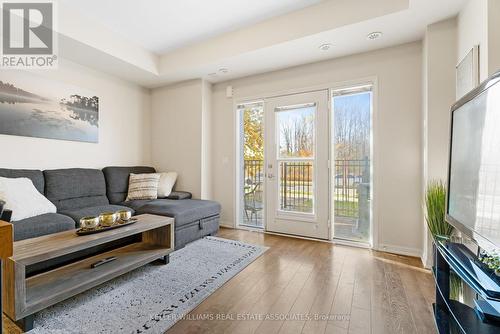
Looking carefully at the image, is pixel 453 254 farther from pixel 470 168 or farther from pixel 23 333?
pixel 23 333

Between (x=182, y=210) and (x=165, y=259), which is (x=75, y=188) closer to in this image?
(x=182, y=210)

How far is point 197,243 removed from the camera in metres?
2.93

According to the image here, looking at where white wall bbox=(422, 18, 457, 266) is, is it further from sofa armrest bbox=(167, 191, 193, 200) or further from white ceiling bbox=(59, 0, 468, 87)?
sofa armrest bbox=(167, 191, 193, 200)

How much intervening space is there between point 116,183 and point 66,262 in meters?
1.50

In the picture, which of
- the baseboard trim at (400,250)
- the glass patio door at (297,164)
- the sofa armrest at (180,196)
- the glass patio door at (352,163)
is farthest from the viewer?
the sofa armrest at (180,196)

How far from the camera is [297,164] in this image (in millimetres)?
3318

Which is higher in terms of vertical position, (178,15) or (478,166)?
(178,15)

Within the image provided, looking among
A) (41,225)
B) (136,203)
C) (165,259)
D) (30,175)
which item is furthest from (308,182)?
(30,175)

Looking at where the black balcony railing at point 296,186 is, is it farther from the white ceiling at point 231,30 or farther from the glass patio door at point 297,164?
the white ceiling at point 231,30

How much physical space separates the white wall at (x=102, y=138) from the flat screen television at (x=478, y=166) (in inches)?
155

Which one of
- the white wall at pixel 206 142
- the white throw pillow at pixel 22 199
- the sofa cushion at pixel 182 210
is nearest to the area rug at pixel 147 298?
the sofa cushion at pixel 182 210

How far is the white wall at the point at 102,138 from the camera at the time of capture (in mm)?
2736

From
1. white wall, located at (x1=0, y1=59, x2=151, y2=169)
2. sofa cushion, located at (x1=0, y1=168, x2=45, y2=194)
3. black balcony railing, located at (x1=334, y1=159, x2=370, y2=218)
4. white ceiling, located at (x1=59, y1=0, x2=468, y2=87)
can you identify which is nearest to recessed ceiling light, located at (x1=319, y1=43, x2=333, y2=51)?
white ceiling, located at (x1=59, y1=0, x2=468, y2=87)

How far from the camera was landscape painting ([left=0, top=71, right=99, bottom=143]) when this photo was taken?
2.58 metres
